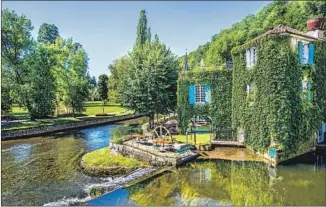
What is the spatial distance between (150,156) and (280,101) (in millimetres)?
5769

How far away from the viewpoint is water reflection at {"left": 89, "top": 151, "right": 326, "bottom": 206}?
9.36 meters

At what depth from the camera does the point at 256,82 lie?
46.4ft

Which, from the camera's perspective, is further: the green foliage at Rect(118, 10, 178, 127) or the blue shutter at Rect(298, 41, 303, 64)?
the green foliage at Rect(118, 10, 178, 127)

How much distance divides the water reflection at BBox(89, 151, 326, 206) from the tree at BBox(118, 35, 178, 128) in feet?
27.6

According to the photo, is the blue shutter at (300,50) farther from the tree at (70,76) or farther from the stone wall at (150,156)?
the tree at (70,76)

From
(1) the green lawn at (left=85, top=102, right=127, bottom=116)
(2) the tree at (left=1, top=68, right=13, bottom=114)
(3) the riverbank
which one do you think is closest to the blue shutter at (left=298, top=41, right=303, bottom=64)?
(3) the riverbank

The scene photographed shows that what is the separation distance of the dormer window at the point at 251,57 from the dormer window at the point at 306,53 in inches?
73.9

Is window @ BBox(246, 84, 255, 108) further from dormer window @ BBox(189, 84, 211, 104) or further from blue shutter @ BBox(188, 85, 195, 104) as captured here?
blue shutter @ BBox(188, 85, 195, 104)

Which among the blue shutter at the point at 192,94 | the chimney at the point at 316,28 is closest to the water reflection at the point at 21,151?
the blue shutter at the point at 192,94

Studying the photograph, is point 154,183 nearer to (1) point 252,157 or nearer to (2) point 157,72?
(1) point 252,157

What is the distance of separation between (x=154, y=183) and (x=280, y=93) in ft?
20.3

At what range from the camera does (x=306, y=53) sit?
1389cm

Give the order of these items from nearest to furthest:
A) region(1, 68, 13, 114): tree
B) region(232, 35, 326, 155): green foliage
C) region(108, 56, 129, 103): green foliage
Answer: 1. region(232, 35, 326, 155): green foliage
2. region(1, 68, 13, 114): tree
3. region(108, 56, 129, 103): green foliage

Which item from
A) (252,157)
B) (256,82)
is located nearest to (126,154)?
(252,157)
